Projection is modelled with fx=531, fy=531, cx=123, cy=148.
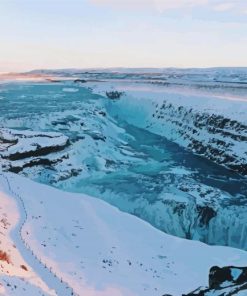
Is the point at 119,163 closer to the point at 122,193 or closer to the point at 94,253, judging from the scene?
the point at 122,193

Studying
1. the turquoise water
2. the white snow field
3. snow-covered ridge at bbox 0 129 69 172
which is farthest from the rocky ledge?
snow-covered ridge at bbox 0 129 69 172

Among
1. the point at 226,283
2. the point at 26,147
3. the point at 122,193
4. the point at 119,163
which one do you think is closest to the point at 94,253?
the point at 226,283

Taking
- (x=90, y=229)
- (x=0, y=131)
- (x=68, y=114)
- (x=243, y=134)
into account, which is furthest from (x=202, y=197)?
(x=68, y=114)

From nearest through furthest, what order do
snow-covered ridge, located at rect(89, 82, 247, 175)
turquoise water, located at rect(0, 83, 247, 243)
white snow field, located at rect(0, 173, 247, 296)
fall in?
white snow field, located at rect(0, 173, 247, 296), turquoise water, located at rect(0, 83, 247, 243), snow-covered ridge, located at rect(89, 82, 247, 175)

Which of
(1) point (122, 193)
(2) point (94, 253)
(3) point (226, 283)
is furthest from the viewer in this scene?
(1) point (122, 193)

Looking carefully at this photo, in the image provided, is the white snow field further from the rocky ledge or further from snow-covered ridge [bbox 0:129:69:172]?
snow-covered ridge [bbox 0:129:69:172]

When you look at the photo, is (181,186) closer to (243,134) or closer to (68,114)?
(243,134)
